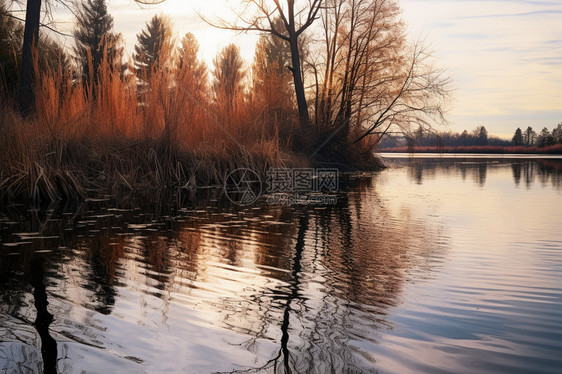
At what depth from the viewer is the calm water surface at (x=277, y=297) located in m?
1.68

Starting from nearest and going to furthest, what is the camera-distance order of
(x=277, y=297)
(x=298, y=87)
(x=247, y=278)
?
(x=277, y=297) < (x=247, y=278) < (x=298, y=87)

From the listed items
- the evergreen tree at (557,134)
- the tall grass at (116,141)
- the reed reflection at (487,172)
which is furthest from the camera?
the evergreen tree at (557,134)

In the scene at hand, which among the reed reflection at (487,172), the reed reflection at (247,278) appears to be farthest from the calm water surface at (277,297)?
the reed reflection at (487,172)

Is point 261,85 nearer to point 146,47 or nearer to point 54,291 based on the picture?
point 54,291

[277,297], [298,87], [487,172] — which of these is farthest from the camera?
[487,172]

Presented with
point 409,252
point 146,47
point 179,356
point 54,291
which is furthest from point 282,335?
point 146,47

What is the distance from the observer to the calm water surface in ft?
5.52

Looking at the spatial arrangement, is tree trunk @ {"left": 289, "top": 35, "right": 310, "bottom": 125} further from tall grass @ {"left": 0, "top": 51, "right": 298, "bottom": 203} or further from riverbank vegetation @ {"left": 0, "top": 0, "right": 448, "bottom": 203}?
tall grass @ {"left": 0, "top": 51, "right": 298, "bottom": 203}

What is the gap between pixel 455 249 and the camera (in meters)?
3.54

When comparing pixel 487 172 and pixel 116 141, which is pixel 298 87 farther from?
pixel 116 141

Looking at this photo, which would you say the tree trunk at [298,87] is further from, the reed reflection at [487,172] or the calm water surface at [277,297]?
the calm water surface at [277,297]

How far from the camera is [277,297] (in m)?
2.33

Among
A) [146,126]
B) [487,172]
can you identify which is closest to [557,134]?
[487,172]

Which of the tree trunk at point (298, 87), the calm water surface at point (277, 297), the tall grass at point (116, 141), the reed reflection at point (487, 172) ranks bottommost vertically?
the calm water surface at point (277, 297)
